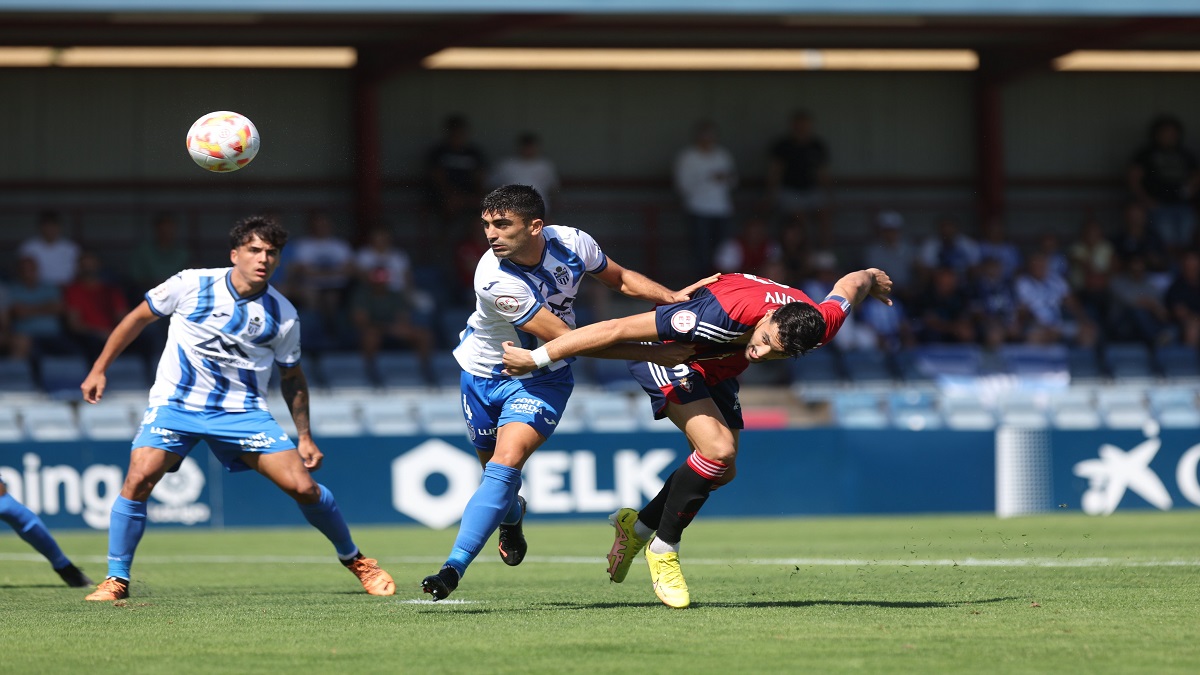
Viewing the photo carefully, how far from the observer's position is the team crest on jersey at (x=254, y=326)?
7918mm

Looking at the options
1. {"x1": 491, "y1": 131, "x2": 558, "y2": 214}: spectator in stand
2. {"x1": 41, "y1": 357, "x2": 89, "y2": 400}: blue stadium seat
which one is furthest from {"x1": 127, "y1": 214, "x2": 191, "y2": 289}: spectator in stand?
{"x1": 491, "y1": 131, "x2": 558, "y2": 214}: spectator in stand

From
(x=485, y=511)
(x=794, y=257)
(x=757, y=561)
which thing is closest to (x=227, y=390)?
(x=485, y=511)

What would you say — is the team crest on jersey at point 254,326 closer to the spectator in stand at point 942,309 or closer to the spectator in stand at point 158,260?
the spectator in stand at point 158,260

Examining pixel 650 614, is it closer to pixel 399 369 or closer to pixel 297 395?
pixel 297 395

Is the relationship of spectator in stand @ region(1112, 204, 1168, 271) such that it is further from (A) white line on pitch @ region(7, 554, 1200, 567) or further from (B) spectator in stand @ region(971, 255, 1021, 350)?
(A) white line on pitch @ region(7, 554, 1200, 567)

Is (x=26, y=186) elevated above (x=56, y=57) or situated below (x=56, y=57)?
below

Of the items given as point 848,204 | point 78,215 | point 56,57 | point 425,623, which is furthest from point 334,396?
point 425,623

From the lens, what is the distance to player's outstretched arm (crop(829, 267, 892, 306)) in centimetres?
728

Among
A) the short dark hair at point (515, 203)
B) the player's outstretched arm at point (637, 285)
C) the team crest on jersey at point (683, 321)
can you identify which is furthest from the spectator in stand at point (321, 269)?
the team crest on jersey at point (683, 321)

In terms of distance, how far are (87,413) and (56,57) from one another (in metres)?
6.17

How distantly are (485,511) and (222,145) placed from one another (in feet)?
9.84

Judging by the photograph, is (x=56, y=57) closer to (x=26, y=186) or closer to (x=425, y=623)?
(x=26, y=186)

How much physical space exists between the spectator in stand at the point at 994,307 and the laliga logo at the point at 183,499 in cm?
895

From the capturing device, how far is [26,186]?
1909cm
